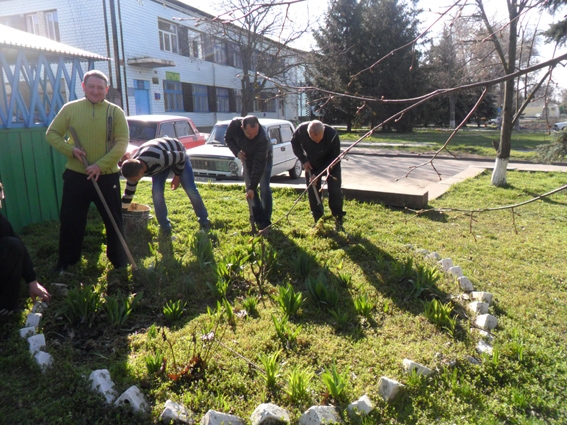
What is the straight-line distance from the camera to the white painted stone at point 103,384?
9.39ft

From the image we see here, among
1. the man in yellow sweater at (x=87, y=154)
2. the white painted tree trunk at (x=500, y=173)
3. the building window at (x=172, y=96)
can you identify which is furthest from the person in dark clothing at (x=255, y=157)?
the building window at (x=172, y=96)

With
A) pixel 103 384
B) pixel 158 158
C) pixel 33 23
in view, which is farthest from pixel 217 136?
pixel 33 23

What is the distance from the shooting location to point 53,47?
6609mm

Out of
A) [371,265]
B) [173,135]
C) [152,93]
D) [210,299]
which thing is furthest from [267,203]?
[152,93]

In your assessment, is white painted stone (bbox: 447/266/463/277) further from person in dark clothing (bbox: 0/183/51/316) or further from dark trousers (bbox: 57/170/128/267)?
person in dark clothing (bbox: 0/183/51/316)

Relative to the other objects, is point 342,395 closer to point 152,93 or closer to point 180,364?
point 180,364

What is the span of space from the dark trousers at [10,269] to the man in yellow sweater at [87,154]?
1.06 metres

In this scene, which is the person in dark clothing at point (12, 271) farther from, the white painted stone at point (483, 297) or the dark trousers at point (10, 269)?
the white painted stone at point (483, 297)

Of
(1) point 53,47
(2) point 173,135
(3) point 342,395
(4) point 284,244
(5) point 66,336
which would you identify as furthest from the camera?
(2) point 173,135

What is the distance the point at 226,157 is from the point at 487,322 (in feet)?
26.9

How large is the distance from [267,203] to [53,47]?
3570 mm

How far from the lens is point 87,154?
4863 millimetres

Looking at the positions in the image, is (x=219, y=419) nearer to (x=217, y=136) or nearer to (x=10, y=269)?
(x=10, y=269)

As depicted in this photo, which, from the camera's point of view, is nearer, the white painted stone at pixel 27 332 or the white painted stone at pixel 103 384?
the white painted stone at pixel 103 384
